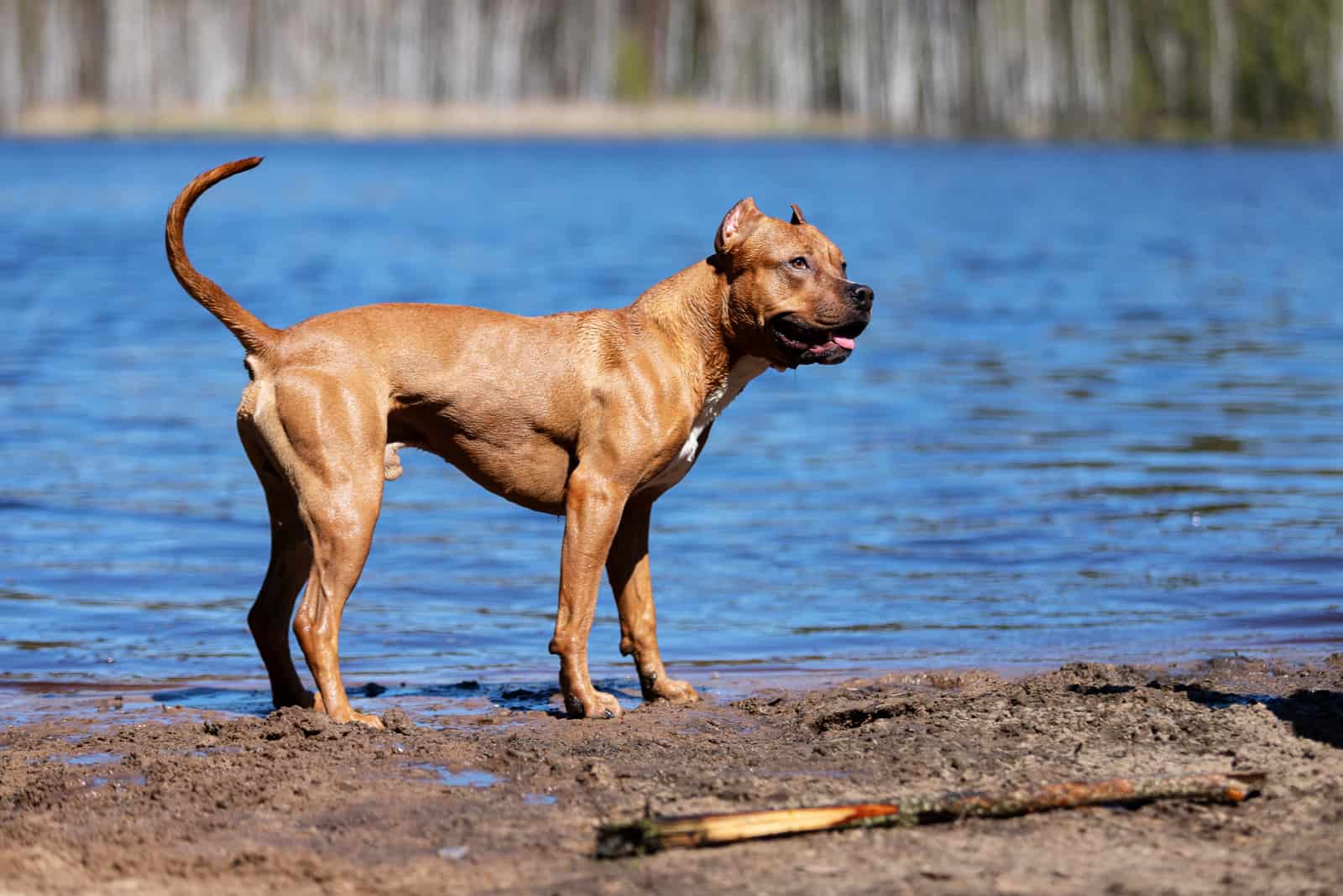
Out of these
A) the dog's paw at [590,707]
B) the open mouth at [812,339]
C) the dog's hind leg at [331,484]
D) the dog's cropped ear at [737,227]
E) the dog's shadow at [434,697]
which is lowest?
A: the dog's shadow at [434,697]

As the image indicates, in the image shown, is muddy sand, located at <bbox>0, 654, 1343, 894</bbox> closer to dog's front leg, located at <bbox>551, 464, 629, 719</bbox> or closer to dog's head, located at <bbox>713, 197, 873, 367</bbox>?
dog's front leg, located at <bbox>551, 464, 629, 719</bbox>

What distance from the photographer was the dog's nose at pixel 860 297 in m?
7.22

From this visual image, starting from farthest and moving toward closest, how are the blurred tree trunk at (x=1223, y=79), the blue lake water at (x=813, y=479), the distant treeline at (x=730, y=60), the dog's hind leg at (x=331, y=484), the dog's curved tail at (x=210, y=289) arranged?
the distant treeline at (x=730, y=60) → the blurred tree trunk at (x=1223, y=79) → the blue lake water at (x=813, y=479) → the dog's curved tail at (x=210, y=289) → the dog's hind leg at (x=331, y=484)

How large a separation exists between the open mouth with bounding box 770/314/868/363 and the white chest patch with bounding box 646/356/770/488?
0.64ft

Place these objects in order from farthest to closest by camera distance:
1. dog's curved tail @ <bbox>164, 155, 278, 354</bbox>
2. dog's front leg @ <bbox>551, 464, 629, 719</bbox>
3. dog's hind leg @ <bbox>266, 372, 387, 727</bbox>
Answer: dog's front leg @ <bbox>551, 464, 629, 719</bbox> < dog's curved tail @ <bbox>164, 155, 278, 354</bbox> < dog's hind leg @ <bbox>266, 372, 387, 727</bbox>

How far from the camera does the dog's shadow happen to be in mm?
7707

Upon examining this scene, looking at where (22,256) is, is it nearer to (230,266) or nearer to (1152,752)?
(230,266)

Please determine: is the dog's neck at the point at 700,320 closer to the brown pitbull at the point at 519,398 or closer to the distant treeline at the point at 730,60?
the brown pitbull at the point at 519,398

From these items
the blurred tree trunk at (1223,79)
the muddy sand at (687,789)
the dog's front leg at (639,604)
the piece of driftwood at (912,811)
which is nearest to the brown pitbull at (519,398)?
the dog's front leg at (639,604)

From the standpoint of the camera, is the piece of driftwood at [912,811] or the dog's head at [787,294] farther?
the dog's head at [787,294]

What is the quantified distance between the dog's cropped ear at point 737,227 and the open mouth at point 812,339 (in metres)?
0.37

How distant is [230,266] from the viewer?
32.6m

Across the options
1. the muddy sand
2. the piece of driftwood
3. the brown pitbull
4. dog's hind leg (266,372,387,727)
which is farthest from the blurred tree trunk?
the piece of driftwood

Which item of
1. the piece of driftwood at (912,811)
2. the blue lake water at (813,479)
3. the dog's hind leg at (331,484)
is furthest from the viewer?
the blue lake water at (813,479)
